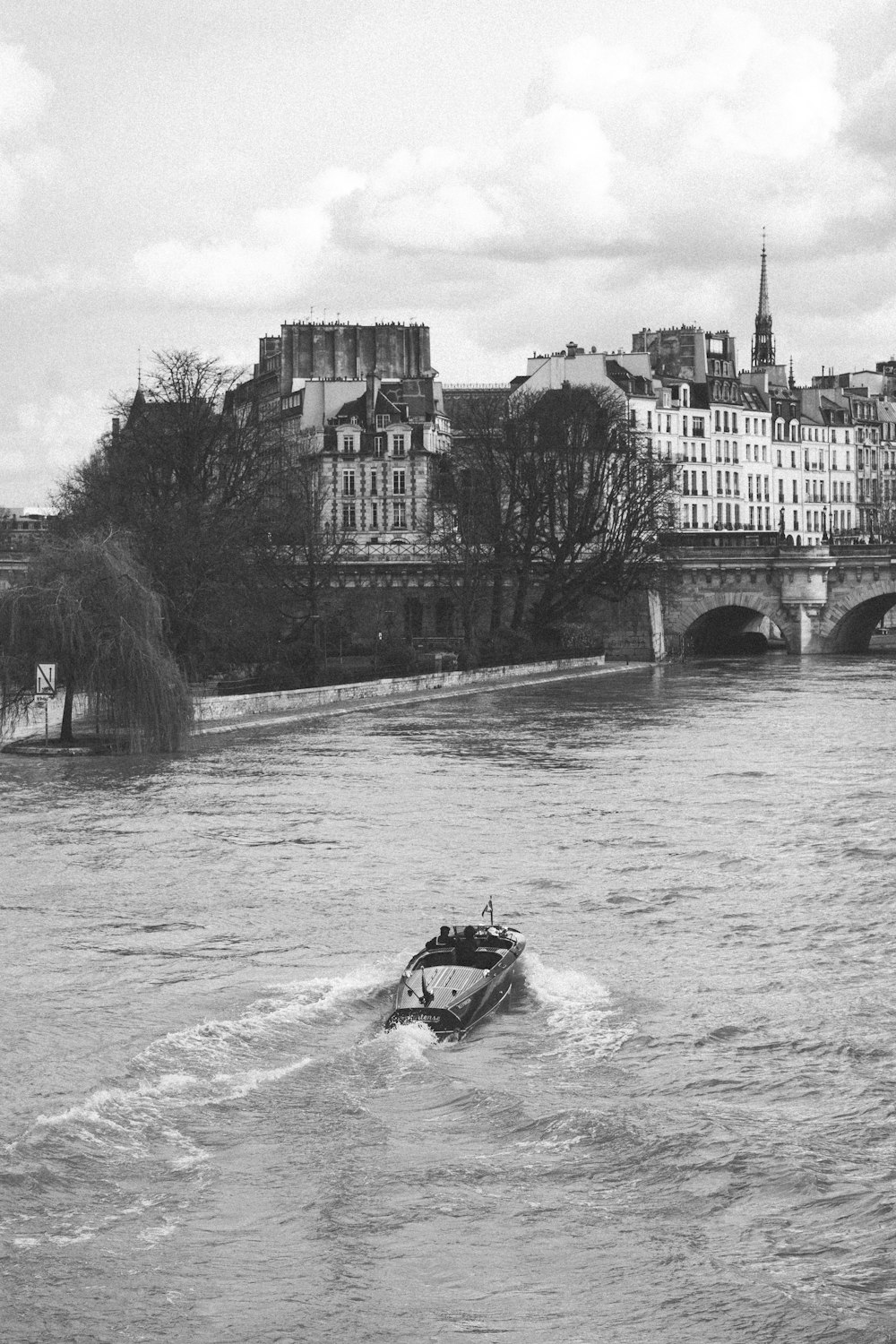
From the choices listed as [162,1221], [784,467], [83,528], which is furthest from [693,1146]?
[784,467]

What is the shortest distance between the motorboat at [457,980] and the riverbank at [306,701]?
28128mm

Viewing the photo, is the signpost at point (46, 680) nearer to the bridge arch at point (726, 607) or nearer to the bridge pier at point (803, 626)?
the bridge arch at point (726, 607)

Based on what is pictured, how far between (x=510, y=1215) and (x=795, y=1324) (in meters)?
3.02

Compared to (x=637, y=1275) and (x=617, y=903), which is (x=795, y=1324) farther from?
(x=617, y=903)

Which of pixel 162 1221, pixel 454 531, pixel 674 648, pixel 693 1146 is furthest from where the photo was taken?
pixel 674 648

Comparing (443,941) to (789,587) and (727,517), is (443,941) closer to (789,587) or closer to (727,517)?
(789,587)

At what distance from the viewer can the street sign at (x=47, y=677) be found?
175 ft

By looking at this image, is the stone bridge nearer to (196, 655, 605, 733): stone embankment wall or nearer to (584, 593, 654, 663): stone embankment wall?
(584, 593, 654, 663): stone embankment wall

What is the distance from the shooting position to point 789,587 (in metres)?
108

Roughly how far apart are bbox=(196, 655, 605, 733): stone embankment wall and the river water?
18.7 meters

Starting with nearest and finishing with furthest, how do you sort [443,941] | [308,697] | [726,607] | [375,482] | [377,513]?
1. [443,941]
2. [308,697]
3. [726,607]
4. [375,482]
5. [377,513]

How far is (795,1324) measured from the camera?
16.8m

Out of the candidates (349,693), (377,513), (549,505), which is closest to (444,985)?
(349,693)

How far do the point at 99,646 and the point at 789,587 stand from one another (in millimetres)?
61111
